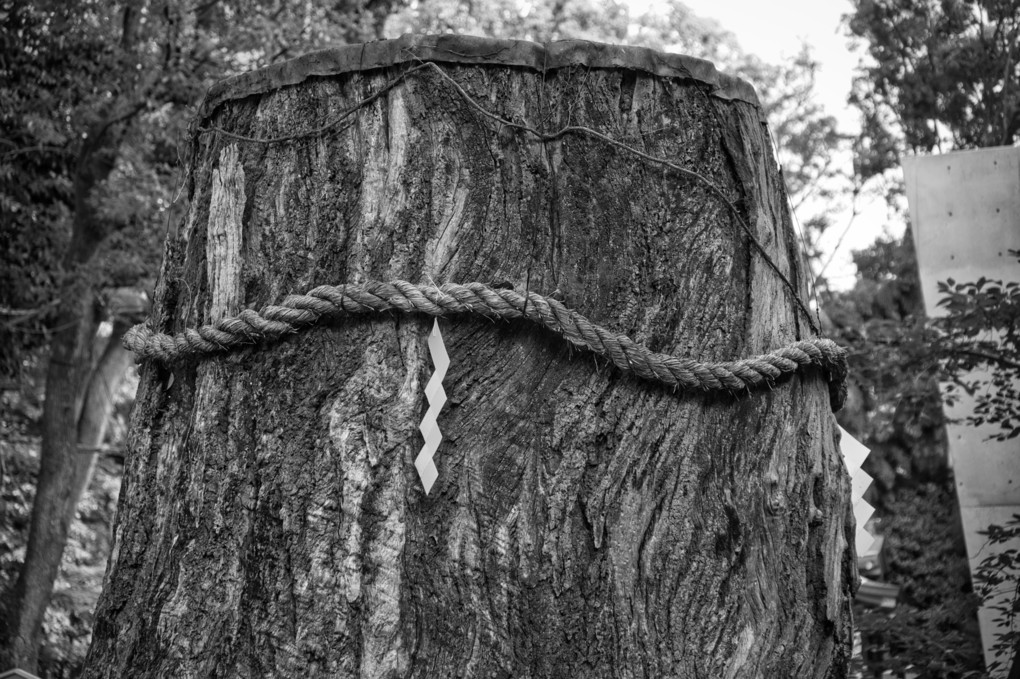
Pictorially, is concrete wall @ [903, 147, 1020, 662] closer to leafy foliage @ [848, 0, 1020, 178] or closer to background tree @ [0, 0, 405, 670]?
leafy foliage @ [848, 0, 1020, 178]

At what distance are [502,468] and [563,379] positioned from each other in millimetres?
189

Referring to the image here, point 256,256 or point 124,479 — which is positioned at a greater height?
point 256,256

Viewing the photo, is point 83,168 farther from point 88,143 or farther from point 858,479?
point 858,479

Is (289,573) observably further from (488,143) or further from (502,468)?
(488,143)

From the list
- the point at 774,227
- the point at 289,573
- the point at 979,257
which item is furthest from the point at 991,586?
the point at 289,573

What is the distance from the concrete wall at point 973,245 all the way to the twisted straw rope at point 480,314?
369 cm

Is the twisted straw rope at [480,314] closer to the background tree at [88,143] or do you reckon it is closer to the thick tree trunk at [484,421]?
the thick tree trunk at [484,421]

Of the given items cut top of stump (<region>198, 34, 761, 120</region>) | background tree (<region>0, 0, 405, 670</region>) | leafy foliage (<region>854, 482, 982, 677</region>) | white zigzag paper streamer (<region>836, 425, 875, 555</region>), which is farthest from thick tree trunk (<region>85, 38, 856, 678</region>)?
background tree (<region>0, 0, 405, 670</region>)

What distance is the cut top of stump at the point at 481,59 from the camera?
68.7 inches

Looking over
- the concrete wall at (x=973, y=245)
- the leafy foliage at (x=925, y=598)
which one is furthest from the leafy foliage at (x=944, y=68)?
the leafy foliage at (x=925, y=598)

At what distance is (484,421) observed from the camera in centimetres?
163

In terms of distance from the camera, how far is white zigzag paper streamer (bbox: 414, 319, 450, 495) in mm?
1573

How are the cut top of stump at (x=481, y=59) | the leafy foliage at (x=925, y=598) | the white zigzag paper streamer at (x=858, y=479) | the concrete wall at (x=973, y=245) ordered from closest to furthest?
the cut top of stump at (x=481, y=59) < the white zigzag paper streamer at (x=858, y=479) < the leafy foliage at (x=925, y=598) < the concrete wall at (x=973, y=245)

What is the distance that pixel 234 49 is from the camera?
7.91m
